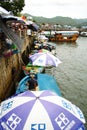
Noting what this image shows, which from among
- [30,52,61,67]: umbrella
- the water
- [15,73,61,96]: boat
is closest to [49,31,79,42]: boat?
the water

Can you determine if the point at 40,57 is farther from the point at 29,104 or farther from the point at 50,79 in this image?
the point at 29,104

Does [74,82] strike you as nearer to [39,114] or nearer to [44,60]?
[44,60]

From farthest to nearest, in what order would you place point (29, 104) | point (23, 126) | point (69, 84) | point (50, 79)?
point (69, 84) < point (50, 79) < point (29, 104) < point (23, 126)

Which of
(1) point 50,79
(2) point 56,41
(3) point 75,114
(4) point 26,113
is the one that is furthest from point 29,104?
(2) point 56,41

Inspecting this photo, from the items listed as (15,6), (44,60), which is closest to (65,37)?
(15,6)

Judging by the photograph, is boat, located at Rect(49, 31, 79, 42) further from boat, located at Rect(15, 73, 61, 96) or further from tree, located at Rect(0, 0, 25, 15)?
boat, located at Rect(15, 73, 61, 96)

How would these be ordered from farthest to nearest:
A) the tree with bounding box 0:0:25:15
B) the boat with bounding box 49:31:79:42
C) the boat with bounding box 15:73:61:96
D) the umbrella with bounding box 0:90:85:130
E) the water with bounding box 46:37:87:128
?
the boat with bounding box 49:31:79:42 → the tree with bounding box 0:0:25:15 → the water with bounding box 46:37:87:128 → the boat with bounding box 15:73:61:96 → the umbrella with bounding box 0:90:85:130

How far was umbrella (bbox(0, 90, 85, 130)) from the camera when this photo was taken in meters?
6.64

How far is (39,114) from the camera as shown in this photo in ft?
22.4

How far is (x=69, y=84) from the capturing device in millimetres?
21922

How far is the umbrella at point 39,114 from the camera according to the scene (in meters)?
6.64

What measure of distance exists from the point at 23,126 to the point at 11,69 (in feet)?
43.4

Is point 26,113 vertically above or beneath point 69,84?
above

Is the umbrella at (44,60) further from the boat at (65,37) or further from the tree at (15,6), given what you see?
the boat at (65,37)
